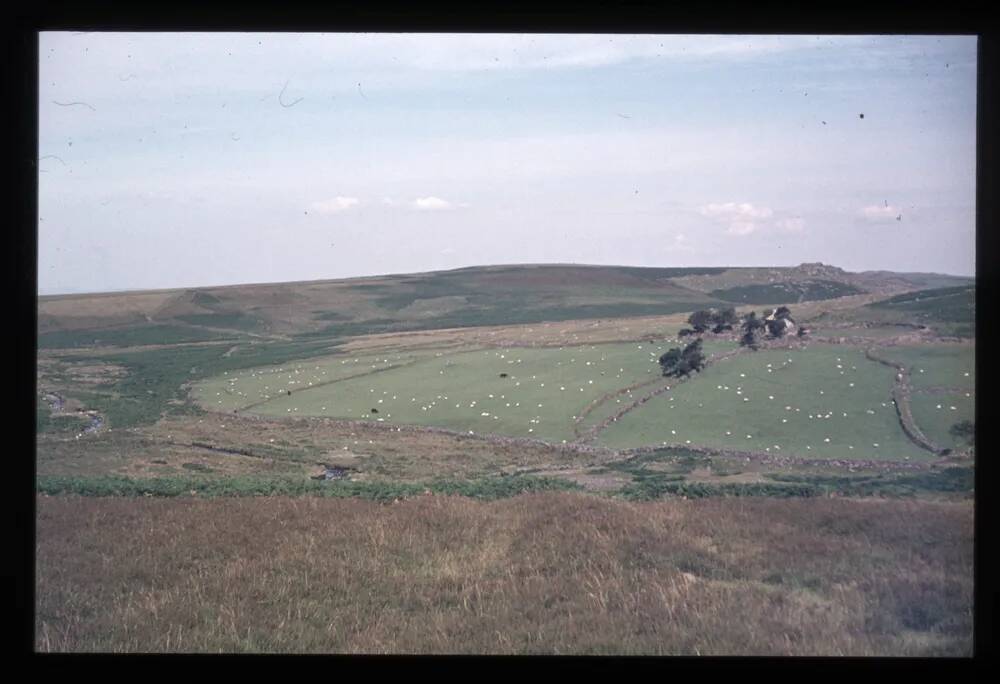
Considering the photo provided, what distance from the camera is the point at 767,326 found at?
6.53m

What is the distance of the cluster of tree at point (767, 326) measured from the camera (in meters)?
6.48

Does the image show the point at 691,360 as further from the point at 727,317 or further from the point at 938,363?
the point at 938,363

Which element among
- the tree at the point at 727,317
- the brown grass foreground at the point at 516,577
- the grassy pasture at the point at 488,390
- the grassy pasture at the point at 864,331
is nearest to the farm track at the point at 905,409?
the grassy pasture at the point at 864,331

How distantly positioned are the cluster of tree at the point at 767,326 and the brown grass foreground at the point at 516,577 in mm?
1427

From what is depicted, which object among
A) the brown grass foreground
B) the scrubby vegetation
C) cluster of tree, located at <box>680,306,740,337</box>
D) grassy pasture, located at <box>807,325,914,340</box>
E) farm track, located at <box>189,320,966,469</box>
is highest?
cluster of tree, located at <box>680,306,740,337</box>

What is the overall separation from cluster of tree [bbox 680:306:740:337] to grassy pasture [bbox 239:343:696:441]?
279 millimetres

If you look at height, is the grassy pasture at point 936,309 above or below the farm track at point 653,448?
above

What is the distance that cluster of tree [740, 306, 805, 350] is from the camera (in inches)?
255

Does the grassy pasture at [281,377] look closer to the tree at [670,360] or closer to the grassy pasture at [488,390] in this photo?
the grassy pasture at [488,390]

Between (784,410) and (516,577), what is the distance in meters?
2.28

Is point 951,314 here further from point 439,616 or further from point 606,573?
point 439,616

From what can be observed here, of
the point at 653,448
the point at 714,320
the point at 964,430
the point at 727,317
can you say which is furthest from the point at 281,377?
the point at 964,430

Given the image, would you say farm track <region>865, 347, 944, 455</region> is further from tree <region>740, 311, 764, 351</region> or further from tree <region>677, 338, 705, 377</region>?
tree <region>677, 338, 705, 377</region>

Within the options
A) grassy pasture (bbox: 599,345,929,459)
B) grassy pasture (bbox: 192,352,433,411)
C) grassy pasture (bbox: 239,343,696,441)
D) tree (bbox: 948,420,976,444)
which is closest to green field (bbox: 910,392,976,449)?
tree (bbox: 948,420,976,444)
